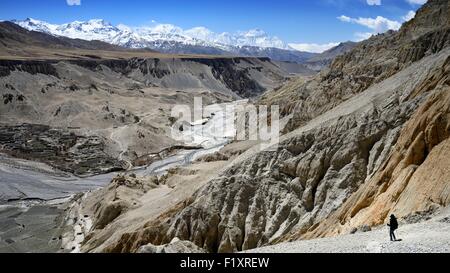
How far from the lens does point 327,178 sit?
2638 centimetres

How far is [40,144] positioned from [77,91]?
104ft

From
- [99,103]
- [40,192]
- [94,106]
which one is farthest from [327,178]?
[99,103]

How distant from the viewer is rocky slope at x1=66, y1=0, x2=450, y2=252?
21281mm

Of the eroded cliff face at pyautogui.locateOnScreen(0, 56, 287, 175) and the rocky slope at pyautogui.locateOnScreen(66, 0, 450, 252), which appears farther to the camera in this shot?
the eroded cliff face at pyautogui.locateOnScreen(0, 56, 287, 175)

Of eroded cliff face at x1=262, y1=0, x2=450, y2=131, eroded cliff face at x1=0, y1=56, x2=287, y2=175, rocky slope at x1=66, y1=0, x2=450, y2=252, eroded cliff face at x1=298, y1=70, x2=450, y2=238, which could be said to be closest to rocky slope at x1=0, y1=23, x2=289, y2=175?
eroded cliff face at x1=0, y1=56, x2=287, y2=175

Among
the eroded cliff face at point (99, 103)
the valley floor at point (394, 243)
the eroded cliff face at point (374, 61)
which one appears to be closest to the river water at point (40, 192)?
the eroded cliff face at point (99, 103)

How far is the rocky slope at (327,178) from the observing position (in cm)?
2128

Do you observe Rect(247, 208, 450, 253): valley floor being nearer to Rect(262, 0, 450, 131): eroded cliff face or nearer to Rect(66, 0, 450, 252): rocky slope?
Rect(66, 0, 450, 252): rocky slope

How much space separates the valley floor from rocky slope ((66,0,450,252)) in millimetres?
3663

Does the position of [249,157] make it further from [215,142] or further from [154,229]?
[215,142]

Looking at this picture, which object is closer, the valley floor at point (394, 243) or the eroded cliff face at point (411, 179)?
the valley floor at point (394, 243)

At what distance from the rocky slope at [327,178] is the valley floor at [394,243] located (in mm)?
3663

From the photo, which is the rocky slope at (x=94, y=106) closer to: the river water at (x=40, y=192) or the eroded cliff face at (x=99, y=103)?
the eroded cliff face at (x=99, y=103)

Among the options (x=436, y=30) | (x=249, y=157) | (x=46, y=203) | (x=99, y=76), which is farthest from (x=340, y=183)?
(x=99, y=76)
